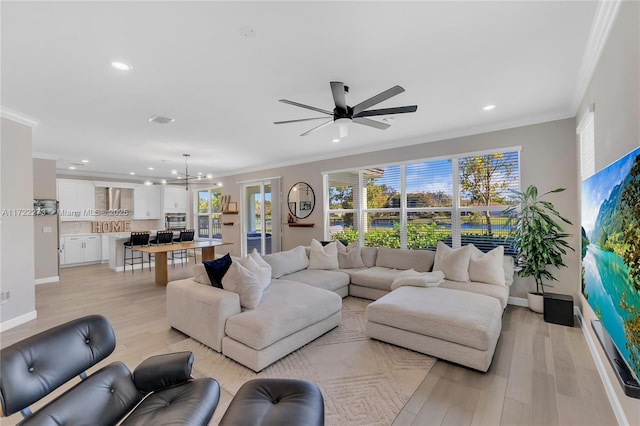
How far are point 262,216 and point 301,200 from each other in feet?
5.33

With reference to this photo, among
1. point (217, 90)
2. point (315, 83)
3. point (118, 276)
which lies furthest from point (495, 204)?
point (118, 276)

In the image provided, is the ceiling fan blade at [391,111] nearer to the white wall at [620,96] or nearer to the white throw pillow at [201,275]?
the white wall at [620,96]

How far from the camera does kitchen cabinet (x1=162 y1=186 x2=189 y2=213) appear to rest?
30.8 ft

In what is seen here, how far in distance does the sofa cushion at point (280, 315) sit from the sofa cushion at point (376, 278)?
1104mm

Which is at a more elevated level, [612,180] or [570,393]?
[612,180]

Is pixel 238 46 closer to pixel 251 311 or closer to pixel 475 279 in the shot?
pixel 251 311

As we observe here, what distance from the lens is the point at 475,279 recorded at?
3797 mm

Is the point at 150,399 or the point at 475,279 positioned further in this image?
the point at 475,279

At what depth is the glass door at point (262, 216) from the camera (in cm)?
738

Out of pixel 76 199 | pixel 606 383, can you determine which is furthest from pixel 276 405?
pixel 76 199

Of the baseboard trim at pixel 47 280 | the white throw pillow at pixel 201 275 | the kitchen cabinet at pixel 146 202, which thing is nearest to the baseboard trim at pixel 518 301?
the white throw pillow at pixel 201 275

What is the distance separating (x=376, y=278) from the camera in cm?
426

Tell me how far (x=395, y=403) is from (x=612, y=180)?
78.8 inches

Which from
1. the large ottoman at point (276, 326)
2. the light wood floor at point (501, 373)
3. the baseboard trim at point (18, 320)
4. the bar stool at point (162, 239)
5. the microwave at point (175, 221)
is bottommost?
the light wood floor at point (501, 373)
